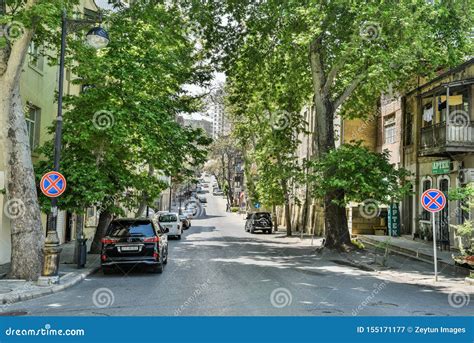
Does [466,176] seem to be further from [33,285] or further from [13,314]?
[13,314]

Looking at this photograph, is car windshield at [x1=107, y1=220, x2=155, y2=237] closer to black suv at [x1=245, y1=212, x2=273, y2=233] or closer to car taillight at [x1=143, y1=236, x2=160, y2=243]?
car taillight at [x1=143, y1=236, x2=160, y2=243]

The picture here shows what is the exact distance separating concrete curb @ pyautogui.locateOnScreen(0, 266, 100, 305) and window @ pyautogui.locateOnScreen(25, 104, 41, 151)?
7962mm

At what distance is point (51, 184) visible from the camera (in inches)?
488

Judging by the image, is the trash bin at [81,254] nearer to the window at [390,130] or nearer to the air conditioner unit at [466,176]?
the air conditioner unit at [466,176]

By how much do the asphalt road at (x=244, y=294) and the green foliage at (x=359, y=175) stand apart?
356cm

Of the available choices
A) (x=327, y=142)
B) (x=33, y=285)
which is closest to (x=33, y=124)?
(x=33, y=285)

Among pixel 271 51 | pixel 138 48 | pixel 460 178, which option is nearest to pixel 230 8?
pixel 271 51

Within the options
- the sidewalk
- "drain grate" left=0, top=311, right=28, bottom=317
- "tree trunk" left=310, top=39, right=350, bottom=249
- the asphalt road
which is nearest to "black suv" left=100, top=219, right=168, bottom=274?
the asphalt road

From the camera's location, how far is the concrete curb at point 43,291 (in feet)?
32.9

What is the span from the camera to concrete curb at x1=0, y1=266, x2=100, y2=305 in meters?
10.0

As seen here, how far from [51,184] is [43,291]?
271cm

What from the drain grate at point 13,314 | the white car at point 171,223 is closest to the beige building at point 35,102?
the drain grate at point 13,314

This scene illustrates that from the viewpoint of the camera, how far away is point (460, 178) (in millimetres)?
21062

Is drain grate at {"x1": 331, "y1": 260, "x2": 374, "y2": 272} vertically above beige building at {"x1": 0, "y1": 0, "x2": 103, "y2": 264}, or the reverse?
beige building at {"x1": 0, "y1": 0, "x2": 103, "y2": 264}
